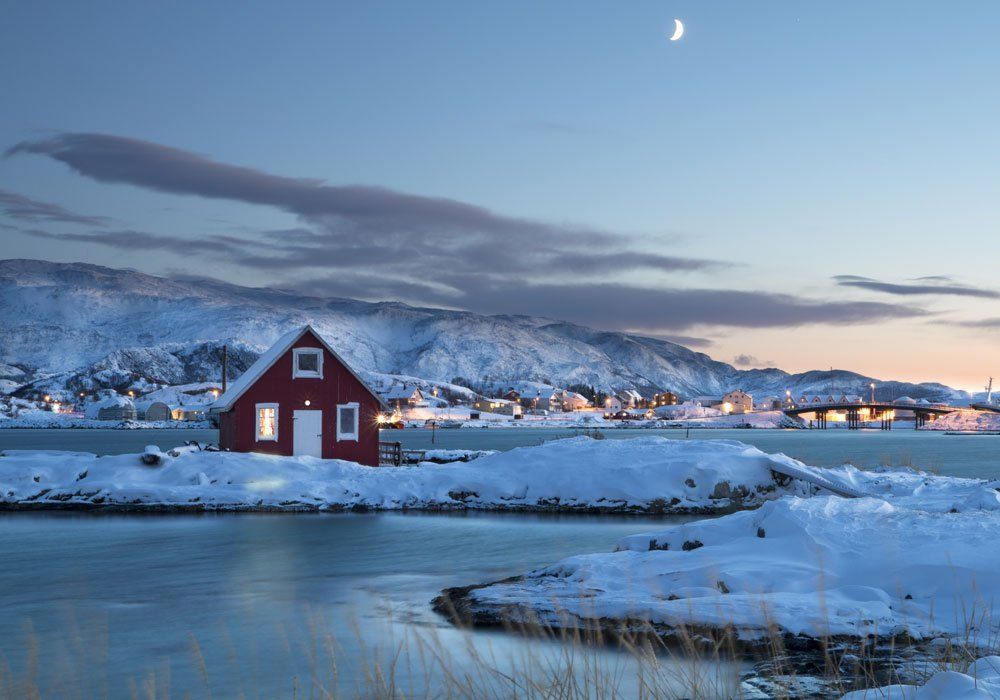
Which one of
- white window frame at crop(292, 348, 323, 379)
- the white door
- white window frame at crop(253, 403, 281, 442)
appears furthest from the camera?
white window frame at crop(292, 348, 323, 379)

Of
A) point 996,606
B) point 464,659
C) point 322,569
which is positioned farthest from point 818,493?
point 464,659

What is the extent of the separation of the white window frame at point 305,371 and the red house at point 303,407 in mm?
33

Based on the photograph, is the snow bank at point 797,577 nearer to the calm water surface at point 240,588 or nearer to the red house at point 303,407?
the calm water surface at point 240,588

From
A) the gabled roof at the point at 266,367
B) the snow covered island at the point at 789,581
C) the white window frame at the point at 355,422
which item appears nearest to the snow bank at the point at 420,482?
the white window frame at the point at 355,422

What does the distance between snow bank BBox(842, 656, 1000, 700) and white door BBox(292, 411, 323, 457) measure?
3757cm

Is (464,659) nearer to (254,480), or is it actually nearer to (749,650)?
(749,650)

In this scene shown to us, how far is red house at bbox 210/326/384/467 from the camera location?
139 ft

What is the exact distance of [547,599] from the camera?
14938 mm

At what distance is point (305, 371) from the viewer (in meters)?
43.2

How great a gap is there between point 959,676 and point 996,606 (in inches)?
295

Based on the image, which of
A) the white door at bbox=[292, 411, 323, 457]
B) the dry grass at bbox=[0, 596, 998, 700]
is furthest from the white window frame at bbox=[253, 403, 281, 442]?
the dry grass at bbox=[0, 596, 998, 700]

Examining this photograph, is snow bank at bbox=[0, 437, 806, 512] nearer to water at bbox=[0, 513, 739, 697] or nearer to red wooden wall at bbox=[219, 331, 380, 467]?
water at bbox=[0, 513, 739, 697]

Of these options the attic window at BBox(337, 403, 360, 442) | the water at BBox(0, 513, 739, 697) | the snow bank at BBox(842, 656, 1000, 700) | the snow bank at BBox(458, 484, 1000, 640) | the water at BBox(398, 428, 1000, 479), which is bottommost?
the water at BBox(398, 428, 1000, 479)

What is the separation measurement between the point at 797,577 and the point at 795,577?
0.11 feet
